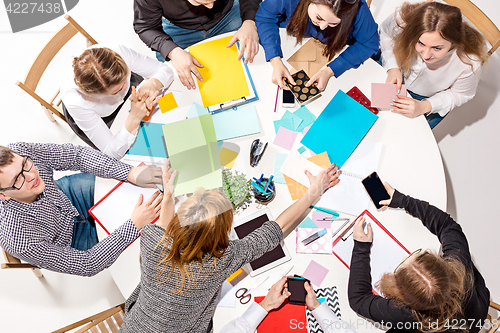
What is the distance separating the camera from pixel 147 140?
150 centimetres

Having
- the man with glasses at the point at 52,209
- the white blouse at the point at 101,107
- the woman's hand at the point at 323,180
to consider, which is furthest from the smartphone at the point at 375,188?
the white blouse at the point at 101,107

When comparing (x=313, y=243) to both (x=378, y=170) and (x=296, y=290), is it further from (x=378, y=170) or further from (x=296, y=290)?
(x=378, y=170)

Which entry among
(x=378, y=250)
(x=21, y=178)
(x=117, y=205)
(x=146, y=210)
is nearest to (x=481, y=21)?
(x=378, y=250)

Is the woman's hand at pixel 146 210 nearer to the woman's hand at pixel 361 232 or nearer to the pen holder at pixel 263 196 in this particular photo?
the pen holder at pixel 263 196

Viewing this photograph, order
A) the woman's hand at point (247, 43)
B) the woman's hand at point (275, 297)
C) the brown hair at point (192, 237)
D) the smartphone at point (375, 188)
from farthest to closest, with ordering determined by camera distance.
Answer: the woman's hand at point (247, 43)
the smartphone at point (375, 188)
the woman's hand at point (275, 297)
the brown hair at point (192, 237)

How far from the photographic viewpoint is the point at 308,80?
1.51 metres

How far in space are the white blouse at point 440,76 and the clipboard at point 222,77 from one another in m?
0.73

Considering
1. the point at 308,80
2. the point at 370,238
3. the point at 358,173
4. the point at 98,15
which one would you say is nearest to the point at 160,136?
the point at 308,80

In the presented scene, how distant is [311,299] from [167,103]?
1.06 meters

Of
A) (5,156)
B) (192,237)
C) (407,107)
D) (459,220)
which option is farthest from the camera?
(459,220)

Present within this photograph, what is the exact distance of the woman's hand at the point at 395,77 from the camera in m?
1.53

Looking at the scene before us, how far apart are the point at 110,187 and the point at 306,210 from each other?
0.87 metres

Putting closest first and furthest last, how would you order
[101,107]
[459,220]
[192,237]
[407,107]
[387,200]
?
[192,237] < [387,200] < [407,107] < [101,107] < [459,220]

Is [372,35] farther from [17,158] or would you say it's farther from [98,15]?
[98,15]
